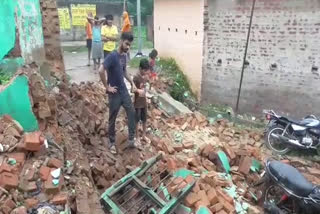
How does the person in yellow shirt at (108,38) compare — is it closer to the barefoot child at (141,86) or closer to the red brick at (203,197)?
the barefoot child at (141,86)

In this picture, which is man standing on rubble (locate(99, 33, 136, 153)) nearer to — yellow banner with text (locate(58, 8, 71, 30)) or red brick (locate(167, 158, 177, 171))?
red brick (locate(167, 158, 177, 171))

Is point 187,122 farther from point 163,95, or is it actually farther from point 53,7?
point 53,7

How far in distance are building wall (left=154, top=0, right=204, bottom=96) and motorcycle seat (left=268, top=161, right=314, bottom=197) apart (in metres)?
5.93

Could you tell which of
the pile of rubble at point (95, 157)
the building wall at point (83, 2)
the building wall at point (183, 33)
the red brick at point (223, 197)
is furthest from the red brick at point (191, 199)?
the building wall at point (83, 2)

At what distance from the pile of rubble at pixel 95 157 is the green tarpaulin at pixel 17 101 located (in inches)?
6.6

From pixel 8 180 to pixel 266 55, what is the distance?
289 inches

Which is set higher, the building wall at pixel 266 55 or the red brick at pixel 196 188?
the building wall at pixel 266 55

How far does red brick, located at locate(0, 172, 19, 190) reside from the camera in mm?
3283

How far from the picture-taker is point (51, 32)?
7.12 m

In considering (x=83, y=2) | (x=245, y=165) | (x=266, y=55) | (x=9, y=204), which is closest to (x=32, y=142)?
(x=9, y=204)

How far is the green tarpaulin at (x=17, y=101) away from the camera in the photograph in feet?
13.1

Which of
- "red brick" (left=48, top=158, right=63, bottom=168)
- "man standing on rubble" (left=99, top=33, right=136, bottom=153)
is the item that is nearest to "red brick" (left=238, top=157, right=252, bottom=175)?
"man standing on rubble" (left=99, top=33, right=136, bottom=153)

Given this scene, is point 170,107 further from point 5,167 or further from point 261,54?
point 5,167

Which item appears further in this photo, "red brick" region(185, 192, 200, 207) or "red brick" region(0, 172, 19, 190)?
"red brick" region(185, 192, 200, 207)
